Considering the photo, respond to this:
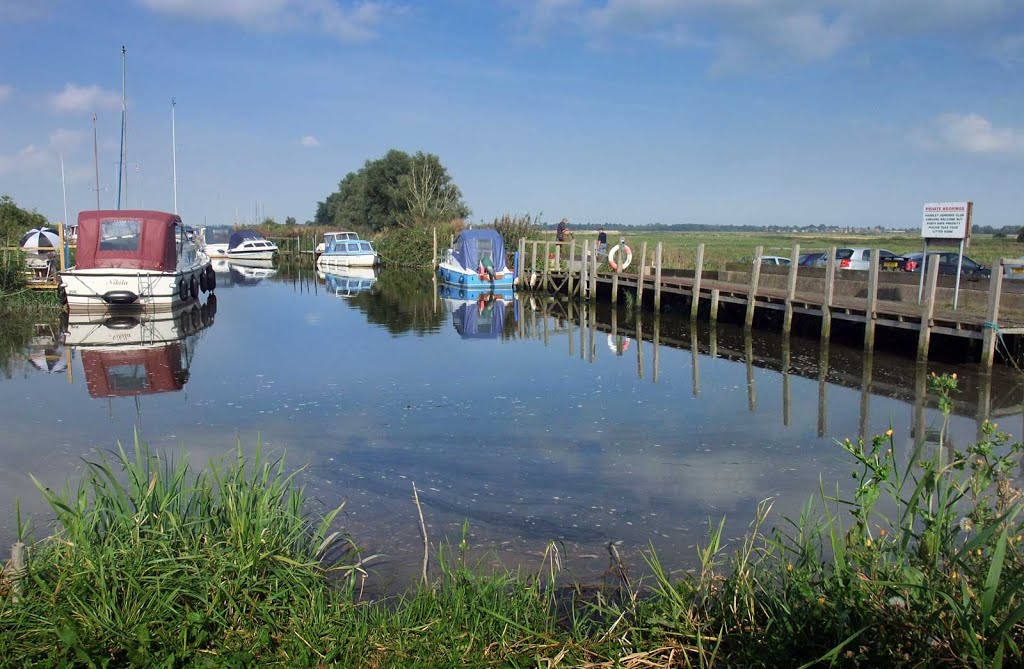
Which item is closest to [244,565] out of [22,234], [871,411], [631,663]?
[631,663]

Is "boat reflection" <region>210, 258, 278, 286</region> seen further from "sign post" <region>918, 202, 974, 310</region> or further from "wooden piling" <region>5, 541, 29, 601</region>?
"wooden piling" <region>5, 541, 29, 601</region>

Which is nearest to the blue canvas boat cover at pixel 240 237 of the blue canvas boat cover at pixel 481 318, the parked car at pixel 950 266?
the blue canvas boat cover at pixel 481 318

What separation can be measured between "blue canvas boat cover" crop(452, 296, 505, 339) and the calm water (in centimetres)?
27

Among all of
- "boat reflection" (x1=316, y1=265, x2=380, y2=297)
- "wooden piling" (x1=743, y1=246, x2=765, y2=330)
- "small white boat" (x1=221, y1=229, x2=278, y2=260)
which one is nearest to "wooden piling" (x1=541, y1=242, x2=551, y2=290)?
"boat reflection" (x1=316, y1=265, x2=380, y2=297)

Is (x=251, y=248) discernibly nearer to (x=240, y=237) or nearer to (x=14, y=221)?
(x=240, y=237)

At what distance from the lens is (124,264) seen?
21.9m

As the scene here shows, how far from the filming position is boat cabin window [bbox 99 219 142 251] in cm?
2198

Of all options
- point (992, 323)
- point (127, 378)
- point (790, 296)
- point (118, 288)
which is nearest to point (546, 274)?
point (790, 296)

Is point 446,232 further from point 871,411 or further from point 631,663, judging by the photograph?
point 631,663

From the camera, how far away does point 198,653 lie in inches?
160

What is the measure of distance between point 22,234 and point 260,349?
63.4ft

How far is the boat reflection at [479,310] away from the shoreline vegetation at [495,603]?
15056 mm

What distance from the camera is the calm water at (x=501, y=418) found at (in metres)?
7.31

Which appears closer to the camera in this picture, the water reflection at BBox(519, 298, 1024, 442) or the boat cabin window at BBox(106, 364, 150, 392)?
the water reflection at BBox(519, 298, 1024, 442)
